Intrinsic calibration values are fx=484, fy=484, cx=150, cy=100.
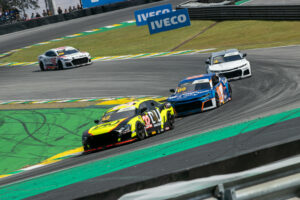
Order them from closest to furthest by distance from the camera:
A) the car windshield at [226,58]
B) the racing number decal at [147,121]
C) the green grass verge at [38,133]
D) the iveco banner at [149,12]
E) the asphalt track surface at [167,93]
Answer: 1. the asphalt track surface at [167,93]
2. the racing number decal at [147,121]
3. the green grass verge at [38,133]
4. the car windshield at [226,58]
5. the iveco banner at [149,12]

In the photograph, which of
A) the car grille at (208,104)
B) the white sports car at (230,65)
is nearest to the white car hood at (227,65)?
the white sports car at (230,65)

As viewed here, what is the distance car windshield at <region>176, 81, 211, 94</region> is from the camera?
16.0 metres

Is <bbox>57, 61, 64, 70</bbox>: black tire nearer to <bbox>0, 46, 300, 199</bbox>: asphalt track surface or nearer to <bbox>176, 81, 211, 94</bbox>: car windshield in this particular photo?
<bbox>0, 46, 300, 199</bbox>: asphalt track surface

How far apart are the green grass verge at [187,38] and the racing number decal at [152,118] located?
16.6 meters

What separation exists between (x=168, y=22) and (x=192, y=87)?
69.0 feet

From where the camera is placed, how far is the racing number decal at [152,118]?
13.2m

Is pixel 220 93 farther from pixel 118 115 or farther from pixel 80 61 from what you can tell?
pixel 80 61

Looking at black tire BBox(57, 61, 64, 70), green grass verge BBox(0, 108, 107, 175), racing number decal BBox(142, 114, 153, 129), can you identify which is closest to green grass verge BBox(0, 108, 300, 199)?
racing number decal BBox(142, 114, 153, 129)

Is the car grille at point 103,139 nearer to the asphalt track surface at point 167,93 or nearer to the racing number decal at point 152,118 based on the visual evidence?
the asphalt track surface at point 167,93

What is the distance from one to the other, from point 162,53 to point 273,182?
27370 mm

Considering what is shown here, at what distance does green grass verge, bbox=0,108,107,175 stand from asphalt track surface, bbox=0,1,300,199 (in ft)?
6.34

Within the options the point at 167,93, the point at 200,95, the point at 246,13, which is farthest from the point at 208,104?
the point at 246,13

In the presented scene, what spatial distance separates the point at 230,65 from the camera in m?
20.3

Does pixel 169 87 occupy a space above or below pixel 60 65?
below
